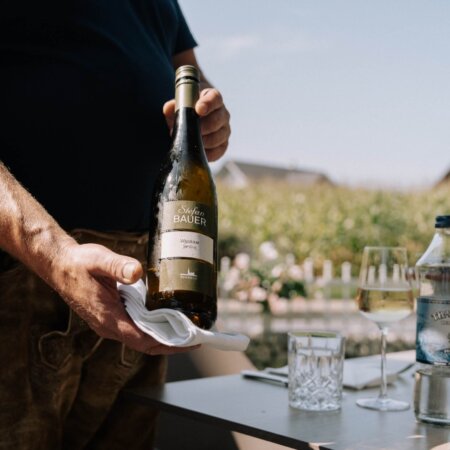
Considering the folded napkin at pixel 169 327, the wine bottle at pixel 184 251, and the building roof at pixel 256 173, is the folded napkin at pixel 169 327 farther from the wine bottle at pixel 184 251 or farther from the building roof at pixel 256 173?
the building roof at pixel 256 173

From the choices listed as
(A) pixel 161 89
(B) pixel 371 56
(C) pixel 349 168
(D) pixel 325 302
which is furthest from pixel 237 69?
(A) pixel 161 89

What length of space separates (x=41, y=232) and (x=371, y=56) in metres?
20.8

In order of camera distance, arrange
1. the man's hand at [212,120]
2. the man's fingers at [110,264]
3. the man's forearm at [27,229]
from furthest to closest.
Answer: the man's hand at [212,120], the man's forearm at [27,229], the man's fingers at [110,264]

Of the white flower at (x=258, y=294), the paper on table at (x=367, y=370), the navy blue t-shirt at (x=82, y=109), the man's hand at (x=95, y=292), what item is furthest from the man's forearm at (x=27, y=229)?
the white flower at (x=258, y=294)

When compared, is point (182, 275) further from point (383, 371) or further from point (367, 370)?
point (367, 370)

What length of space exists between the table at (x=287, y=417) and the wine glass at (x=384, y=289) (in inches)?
5.7

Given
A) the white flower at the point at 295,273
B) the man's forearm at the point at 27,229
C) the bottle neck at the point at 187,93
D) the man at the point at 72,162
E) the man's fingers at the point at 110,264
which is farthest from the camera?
the white flower at the point at 295,273

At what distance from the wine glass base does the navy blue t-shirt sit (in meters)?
0.63

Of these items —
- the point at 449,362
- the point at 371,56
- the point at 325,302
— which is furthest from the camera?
the point at 371,56

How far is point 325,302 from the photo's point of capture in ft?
24.7

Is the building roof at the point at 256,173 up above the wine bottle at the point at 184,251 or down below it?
above

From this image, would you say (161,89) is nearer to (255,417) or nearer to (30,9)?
(30,9)

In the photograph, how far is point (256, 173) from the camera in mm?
35344

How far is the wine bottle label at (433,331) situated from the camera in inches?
49.3
